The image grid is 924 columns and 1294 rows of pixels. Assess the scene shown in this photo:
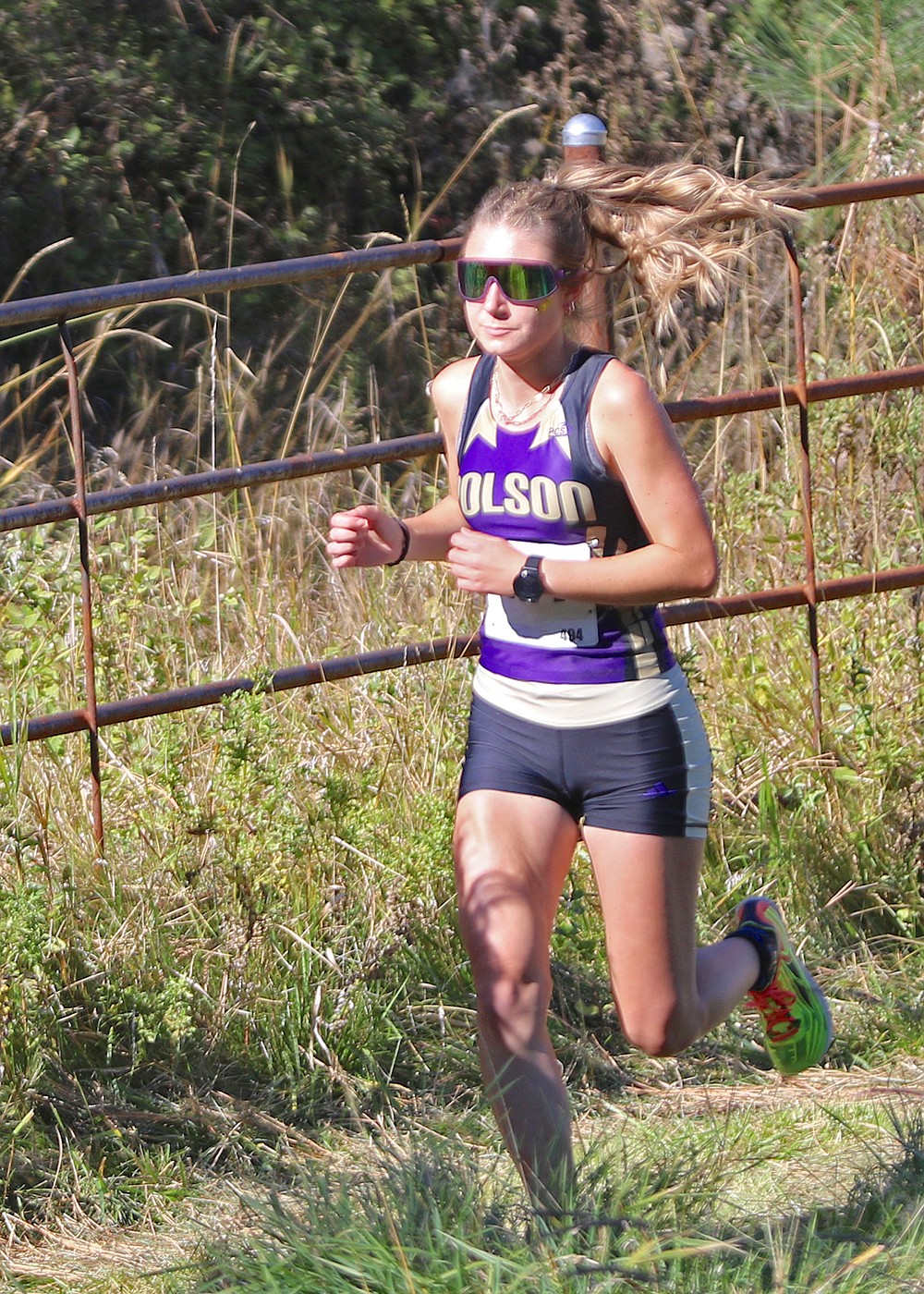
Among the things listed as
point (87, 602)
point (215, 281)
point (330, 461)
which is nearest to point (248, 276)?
point (215, 281)

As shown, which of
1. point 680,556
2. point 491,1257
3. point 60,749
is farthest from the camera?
point 60,749

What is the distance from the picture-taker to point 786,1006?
3328mm

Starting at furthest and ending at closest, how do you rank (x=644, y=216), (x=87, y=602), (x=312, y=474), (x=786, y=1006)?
(x=312, y=474)
(x=87, y=602)
(x=786, y=1006)
(x=644, y=216)

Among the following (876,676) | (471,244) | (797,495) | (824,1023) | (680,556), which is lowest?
(824,1023)

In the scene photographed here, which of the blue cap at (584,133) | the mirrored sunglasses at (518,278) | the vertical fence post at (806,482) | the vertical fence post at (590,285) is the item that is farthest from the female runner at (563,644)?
the vertical fence post at (806,482)

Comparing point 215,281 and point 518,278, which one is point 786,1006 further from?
point 215,281

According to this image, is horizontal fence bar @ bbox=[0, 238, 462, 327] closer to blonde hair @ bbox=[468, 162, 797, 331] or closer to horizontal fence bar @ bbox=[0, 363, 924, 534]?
horizontal fence bar @ bbox=[0, 363, 924, 534]

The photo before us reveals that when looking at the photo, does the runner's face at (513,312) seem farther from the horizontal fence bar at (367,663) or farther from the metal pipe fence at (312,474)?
the horizontal fence bar at (367,663)

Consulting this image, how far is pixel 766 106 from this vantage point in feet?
30.7

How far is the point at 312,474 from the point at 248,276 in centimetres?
45

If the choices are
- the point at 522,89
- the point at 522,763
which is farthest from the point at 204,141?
the point at 522,763

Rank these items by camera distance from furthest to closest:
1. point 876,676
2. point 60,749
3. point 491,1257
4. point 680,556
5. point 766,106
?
1. point 766,106
2. point 876,676
3. point 60,749
4. point 680,556
5. point 491,1257

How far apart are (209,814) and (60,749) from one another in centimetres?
50

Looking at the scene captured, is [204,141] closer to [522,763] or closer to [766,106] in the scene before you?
[766,106]
